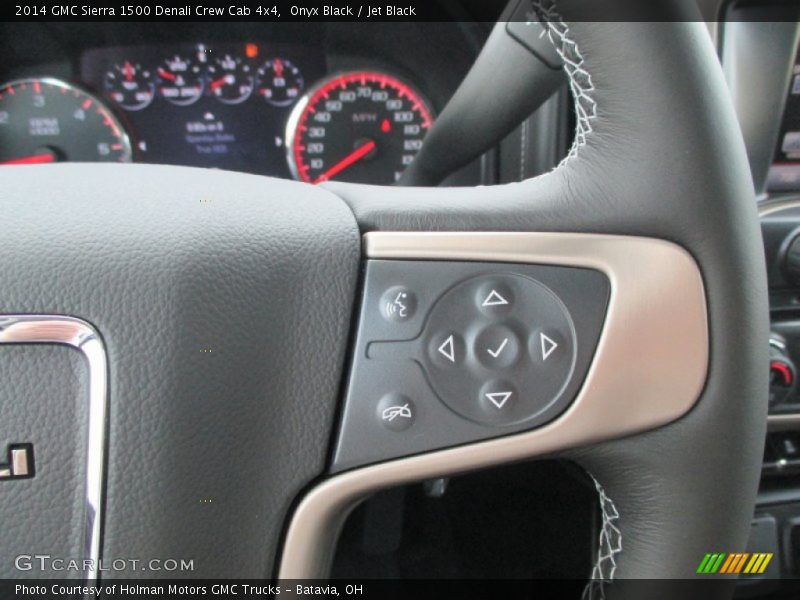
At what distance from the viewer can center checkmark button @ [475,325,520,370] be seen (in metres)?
0.52

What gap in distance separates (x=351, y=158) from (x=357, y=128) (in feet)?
0.20

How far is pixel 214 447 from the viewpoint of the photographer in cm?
50


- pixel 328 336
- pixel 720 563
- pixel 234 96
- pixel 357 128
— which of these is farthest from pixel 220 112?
pixel 720 563

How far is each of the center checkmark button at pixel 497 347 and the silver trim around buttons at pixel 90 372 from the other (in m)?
0.22

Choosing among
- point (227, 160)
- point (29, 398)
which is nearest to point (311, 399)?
point (29, 398)

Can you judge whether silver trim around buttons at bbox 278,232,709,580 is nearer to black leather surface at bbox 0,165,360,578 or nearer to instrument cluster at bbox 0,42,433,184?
black leather surface at bbox 0,165,360,578

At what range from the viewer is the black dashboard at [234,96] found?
5.28 feet

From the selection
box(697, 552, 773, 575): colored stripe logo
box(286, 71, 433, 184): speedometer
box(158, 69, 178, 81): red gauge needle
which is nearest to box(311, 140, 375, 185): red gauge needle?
box(286, 71, 433, 184): speedometer

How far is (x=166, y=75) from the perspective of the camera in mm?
1628

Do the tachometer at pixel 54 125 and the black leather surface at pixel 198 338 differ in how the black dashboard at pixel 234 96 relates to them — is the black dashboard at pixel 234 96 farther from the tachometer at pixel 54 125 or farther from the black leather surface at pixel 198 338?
the black leather surface at pixel 198 338

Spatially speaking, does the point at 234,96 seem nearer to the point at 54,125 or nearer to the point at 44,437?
the point at 54,125

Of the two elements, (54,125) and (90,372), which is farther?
(54,125)

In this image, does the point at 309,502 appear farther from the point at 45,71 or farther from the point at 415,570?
the point at 45,71

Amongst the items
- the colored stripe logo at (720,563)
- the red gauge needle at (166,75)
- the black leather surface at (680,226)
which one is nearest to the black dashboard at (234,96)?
the red gauge needle at (166,75)
